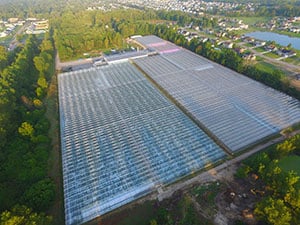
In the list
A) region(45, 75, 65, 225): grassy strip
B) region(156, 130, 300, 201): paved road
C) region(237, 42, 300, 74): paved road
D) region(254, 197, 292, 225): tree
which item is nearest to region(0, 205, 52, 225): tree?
region(45, 75, 65, 225): grassy strip

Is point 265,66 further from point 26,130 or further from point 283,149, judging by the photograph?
point 26,130

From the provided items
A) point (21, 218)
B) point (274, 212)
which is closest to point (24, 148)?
point (21, 218)

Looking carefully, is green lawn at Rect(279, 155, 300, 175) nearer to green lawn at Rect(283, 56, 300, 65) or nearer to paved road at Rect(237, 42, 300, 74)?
paved road at Rect(237, 42, 300, 74)

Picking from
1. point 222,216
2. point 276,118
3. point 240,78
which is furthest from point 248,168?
point 240,78

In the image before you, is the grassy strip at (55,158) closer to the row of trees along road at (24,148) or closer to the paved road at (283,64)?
the row of trees along road at (24,148)

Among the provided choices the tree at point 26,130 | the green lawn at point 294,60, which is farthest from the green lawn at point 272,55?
the tree at point 26,130

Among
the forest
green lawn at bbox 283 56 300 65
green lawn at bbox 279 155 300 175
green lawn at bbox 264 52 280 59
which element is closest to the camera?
the forest
